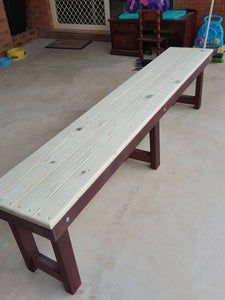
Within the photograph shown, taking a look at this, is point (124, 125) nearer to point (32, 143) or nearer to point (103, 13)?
point (32, 143)

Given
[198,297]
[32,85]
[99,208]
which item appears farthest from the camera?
[32,85]

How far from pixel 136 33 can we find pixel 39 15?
2.08m

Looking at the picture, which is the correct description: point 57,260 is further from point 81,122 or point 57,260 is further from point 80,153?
point 81,122

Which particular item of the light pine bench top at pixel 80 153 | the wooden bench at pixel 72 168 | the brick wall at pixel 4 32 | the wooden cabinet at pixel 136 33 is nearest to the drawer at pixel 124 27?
the wooden cabinet at pixel 136 33

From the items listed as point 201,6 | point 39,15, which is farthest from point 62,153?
point 39,15

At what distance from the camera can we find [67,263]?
1.32 m

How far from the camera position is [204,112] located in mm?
2723

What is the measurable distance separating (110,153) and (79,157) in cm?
14

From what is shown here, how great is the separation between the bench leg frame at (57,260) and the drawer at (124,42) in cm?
322

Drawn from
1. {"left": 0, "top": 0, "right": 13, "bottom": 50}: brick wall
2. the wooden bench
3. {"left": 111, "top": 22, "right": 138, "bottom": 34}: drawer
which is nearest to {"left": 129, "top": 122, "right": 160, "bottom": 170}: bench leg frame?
the wooden bench

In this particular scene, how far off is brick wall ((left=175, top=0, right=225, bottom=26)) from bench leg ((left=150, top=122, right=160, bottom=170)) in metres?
2.69

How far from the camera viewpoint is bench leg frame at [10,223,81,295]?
1.27m

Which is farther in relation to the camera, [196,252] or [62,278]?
[196,252]

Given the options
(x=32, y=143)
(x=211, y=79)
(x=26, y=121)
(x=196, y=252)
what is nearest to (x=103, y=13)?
(x=211, y=79)
